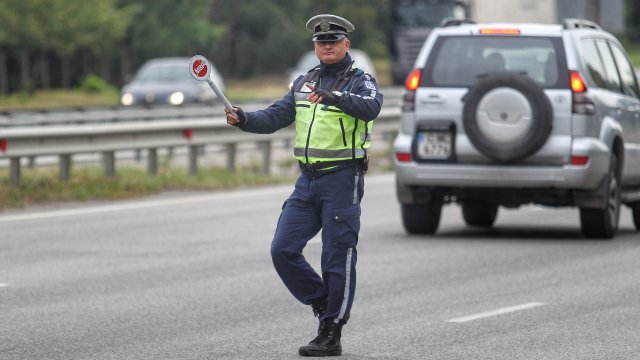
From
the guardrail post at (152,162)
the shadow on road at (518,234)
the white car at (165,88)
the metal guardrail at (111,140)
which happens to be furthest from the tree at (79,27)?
the shadow on road at (518,234)

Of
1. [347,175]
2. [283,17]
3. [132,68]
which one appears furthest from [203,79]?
[283,17]

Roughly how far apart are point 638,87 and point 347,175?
322 inches

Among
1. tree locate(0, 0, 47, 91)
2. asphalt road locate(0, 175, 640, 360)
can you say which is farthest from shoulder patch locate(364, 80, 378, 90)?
tree locate(0, 0, 47, 91)

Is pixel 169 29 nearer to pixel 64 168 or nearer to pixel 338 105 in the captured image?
pixel 64 168

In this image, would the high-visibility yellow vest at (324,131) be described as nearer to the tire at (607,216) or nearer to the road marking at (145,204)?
the tire at (607,216)

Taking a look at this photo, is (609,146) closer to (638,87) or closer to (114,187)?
(638,87)

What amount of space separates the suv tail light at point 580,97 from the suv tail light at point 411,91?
53.0 inches

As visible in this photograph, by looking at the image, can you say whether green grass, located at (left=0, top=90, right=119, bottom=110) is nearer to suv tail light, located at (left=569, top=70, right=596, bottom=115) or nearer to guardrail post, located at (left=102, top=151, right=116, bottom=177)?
guardrail post, located at (left=102, top=151, right=116, bottom=177)

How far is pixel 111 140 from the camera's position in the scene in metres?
20.0

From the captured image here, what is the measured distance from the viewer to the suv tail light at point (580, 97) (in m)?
14.2

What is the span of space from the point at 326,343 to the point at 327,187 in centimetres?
78

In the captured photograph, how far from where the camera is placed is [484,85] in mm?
14148

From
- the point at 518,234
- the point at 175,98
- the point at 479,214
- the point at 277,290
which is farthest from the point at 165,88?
the point at 277,290

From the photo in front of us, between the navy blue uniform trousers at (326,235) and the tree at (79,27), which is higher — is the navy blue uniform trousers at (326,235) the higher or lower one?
the higher one
